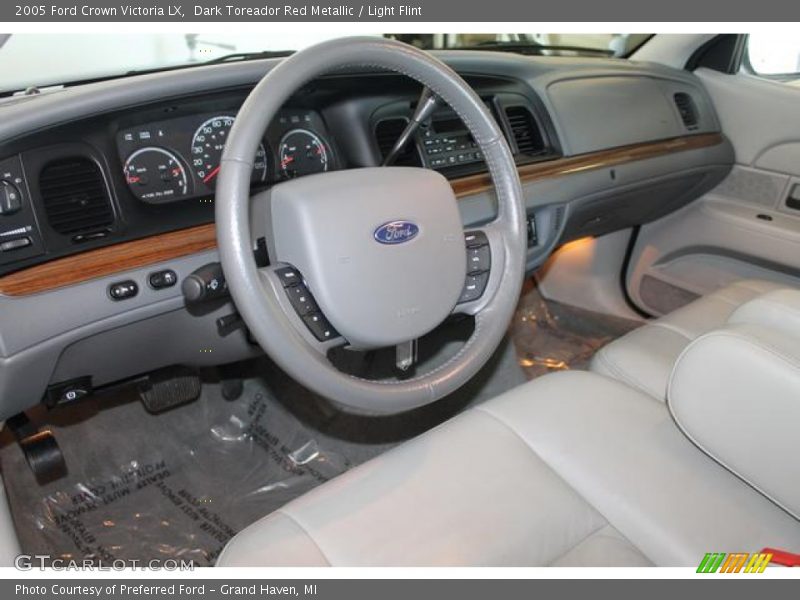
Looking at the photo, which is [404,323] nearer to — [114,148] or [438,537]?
[438,537]

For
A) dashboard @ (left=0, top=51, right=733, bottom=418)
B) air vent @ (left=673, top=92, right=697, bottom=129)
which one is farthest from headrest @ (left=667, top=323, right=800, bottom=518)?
air vent @ (left=673, top=92, right=697, bottom=129)

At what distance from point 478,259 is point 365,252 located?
9.8 inches

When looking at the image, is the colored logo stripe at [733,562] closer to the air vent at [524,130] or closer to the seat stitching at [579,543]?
the seat stitching at [579,543]

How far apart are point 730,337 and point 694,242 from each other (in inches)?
54.5

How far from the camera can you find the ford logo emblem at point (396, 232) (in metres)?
1.03

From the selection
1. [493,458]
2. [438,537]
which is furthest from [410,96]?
[438,537]

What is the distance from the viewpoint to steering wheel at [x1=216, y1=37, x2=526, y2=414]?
34.4 inches

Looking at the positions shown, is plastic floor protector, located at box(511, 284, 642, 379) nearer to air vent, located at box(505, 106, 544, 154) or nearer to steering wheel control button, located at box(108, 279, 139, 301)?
air vent, located at box(505, 106, 544, 154)

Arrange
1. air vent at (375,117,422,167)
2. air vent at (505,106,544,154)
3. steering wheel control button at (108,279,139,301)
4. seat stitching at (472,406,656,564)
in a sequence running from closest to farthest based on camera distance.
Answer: seat stitching at (472,406,656,564), steering wheel control button at (108,279,139,301), air vent at (375,117,422,167), air vent at (505,106,544,154)

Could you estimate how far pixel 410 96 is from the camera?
1.52m

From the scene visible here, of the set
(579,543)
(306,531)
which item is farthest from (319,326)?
(579,543)

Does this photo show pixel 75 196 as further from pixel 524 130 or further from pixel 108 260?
pixel 524 130

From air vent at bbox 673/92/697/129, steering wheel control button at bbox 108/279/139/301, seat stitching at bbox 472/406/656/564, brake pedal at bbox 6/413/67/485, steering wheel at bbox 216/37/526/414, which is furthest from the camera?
air vent at bbox 673/92/697/129

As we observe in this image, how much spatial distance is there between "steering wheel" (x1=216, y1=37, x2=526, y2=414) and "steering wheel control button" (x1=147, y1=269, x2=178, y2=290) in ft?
0.62
